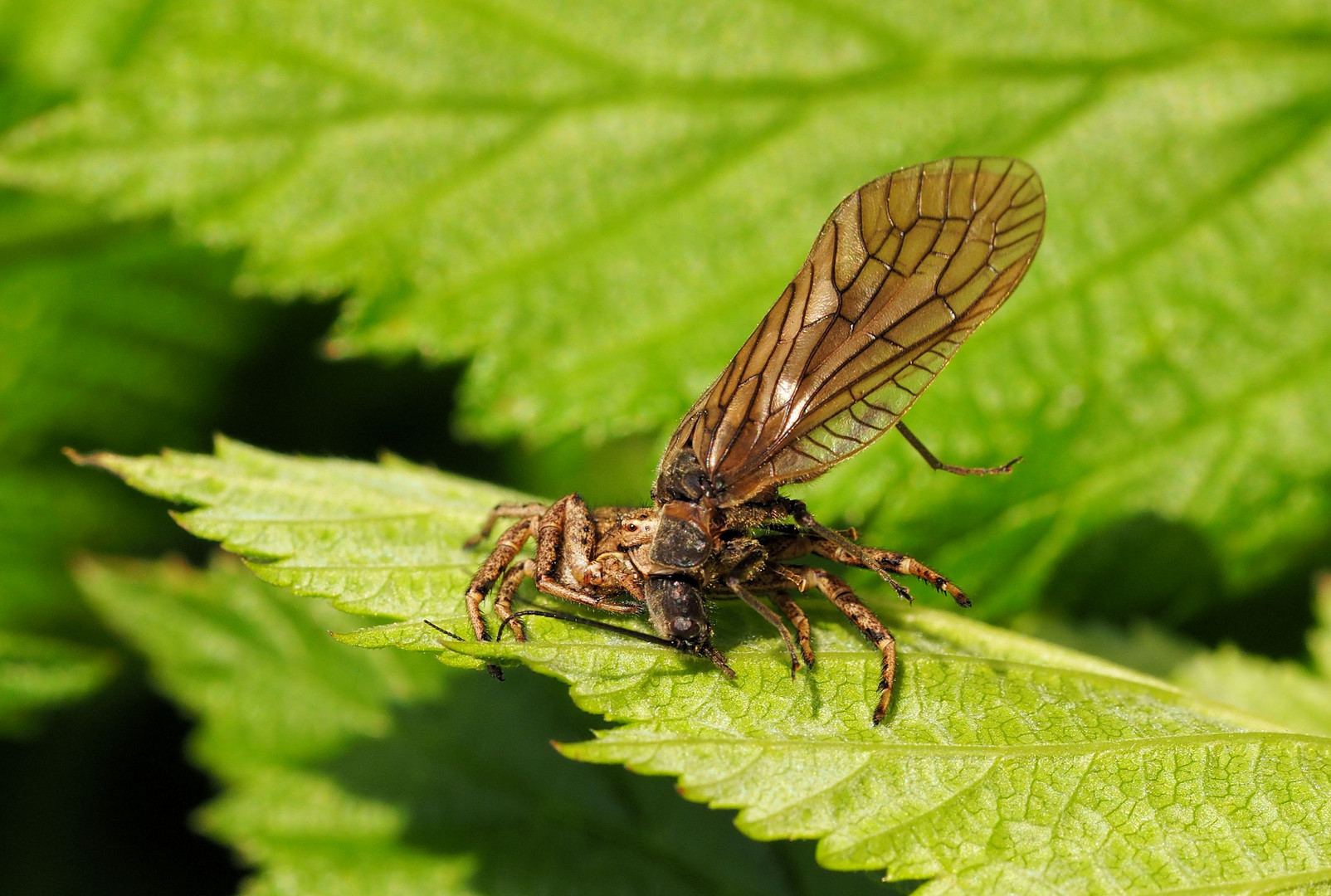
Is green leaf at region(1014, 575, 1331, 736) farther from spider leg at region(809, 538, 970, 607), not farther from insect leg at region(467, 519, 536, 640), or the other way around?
insect leg at region(467, 519, 536, 640)

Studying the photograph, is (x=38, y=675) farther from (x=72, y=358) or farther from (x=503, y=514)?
(x=503, y=514)

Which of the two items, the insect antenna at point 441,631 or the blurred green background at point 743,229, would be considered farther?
the blurred green background at point 743,229

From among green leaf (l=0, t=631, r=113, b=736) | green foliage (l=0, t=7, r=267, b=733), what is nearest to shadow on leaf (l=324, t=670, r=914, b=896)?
green leaf (l=0, t=631, r=113, b=736)

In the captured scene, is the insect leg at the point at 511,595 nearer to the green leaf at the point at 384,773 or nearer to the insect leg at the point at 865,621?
the insect leg at the point at 865,621

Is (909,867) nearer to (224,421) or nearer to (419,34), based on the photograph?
(419,34)

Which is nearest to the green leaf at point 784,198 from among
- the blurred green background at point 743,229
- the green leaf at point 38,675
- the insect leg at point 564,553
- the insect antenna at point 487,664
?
the blurred green background at point 743,229

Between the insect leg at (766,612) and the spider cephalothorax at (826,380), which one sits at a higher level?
the spider cephalothorax at (826,380)

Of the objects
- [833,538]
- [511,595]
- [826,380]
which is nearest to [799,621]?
[833,538]
